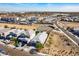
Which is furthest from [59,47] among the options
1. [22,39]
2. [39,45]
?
[22,39]

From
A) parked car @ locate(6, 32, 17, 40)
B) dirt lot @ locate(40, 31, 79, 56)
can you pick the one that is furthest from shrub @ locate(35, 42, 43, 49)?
parked car @ locate(6, 32, 17, 40)

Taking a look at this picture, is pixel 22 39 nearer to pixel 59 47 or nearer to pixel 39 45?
pixel 39 45

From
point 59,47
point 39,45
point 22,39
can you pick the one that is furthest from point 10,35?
point 59,47

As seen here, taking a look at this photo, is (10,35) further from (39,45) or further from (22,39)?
(39,45)

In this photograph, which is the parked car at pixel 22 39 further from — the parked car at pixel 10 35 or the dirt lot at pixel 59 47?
the dirt lot at pixel 59 47

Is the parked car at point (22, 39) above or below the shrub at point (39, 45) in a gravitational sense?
above

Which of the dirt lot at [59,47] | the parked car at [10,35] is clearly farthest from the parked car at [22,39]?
the dirt lot at [59,47]

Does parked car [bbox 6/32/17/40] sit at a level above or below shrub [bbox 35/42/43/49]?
above

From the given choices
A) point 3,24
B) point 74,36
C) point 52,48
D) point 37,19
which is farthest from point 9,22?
point 74,36

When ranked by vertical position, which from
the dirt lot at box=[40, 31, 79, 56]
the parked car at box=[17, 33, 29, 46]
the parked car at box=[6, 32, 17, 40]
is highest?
the parked car at box=[6, 32, 17, 40]

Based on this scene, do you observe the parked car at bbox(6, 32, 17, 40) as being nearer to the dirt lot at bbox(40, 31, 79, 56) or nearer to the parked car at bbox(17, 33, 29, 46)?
the parked car at bbox(17, 33, 29, 46)
